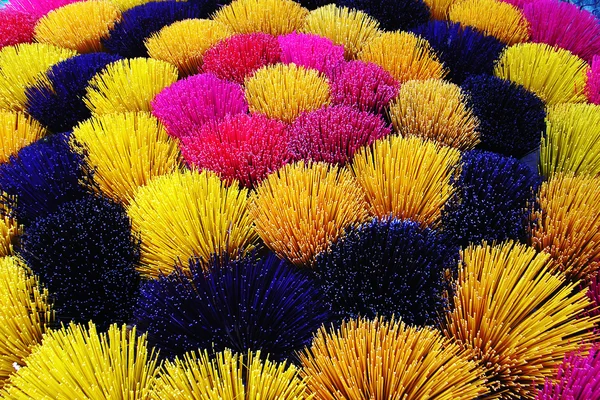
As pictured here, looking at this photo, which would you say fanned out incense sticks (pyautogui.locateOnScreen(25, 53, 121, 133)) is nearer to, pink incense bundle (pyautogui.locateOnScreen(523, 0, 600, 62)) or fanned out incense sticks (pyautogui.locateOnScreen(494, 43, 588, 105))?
fanned out incense sticks (pyautogui.locateOnScreen(494, 43, 588, 105))

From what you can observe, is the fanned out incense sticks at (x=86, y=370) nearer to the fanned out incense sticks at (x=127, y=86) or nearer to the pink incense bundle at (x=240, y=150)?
the pink incense bundle at (x=240, y=150)

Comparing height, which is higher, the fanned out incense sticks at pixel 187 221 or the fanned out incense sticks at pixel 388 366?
the fanned out incense sticks at pixel 187 221

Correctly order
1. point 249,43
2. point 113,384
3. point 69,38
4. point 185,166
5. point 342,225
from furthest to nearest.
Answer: point 69,38 < point 249,43 < point 185,166 < point 342,225 < point 113,384

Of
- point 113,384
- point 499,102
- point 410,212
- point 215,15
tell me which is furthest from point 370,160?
point 215,15

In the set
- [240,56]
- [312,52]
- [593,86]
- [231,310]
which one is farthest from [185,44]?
[593,86]

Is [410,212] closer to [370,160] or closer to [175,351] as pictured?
[370,160]

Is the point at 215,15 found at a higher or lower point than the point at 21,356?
higher

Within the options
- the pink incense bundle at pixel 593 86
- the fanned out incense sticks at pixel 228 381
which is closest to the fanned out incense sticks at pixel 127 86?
the fanned out incense sticks at pixel 228 381
